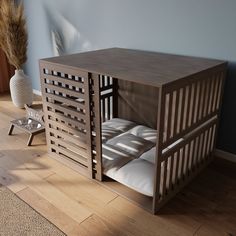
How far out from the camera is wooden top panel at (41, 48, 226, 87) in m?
1.46

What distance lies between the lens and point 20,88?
3.06 metres

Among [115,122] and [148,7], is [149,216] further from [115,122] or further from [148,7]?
[148,7]

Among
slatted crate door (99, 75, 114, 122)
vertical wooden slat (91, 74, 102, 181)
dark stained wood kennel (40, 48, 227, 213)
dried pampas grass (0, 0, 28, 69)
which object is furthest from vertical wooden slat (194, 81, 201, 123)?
dried pampas grass (0, 0, 28, 69)

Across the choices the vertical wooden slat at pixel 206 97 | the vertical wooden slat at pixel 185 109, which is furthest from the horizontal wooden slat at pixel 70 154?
the vertical wooden slat at pixel 206 97

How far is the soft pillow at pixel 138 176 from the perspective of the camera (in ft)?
5.30

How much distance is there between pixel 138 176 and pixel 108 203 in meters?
0.24

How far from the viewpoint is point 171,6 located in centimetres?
197

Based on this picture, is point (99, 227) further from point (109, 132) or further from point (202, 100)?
point (202, 100)

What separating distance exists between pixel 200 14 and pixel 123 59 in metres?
0.60

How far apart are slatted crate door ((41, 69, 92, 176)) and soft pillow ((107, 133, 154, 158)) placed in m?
0.26

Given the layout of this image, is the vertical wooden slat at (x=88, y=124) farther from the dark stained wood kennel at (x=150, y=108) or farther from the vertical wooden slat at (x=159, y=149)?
the vertical wooden slat at (x=159, y=149)

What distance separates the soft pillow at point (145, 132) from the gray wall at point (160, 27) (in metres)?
0.50

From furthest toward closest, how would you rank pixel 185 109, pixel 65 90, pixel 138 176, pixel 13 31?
1. pixel 13 31
2. pixel 65 90
3. pixel 138 176
4. pixel 185 109

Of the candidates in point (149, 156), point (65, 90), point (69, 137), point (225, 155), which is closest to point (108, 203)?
point (149, 156)
